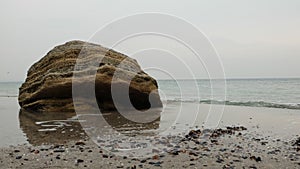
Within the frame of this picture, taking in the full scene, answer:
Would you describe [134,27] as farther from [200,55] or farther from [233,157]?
[233,157]

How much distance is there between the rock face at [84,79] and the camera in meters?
17.2

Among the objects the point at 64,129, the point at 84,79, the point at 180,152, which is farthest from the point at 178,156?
the point at 84,79

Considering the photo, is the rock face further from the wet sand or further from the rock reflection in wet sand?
the wet sand

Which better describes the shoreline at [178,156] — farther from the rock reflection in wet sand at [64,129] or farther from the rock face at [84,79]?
the rock face at [84,79]

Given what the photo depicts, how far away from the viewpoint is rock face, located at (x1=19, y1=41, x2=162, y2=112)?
17250 mm

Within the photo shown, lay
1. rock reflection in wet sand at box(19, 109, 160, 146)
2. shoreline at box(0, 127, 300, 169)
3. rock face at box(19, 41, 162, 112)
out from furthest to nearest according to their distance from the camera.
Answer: rock face at box(19, 41, 162, 112), rock reflection in wet sand at box(19, 109, 160, 146), shoreline at box(0, 127, 300, 169)

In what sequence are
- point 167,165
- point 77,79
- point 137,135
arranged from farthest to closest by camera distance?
point 77,79 < point 137,135 < point 167,165

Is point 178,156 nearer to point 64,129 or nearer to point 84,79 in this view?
point 64,129

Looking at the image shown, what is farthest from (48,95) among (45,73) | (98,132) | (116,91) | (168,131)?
(168,131)

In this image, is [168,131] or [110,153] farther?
[168,131]

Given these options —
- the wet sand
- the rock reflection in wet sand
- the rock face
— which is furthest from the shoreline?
the rock face

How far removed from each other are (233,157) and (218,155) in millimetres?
362

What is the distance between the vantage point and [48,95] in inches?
703

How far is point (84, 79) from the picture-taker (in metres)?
17.0
